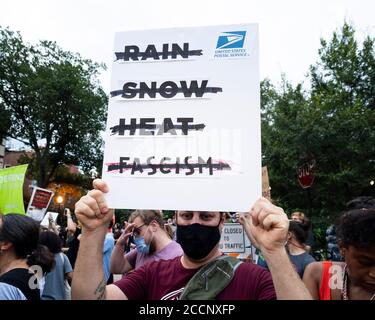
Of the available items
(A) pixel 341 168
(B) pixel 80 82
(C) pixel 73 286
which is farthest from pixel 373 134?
(B) pixel 80 82

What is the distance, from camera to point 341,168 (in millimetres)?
15172

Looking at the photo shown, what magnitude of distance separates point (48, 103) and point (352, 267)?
31856mm

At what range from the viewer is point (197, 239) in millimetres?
2268

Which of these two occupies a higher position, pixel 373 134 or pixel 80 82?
pixel 80 82

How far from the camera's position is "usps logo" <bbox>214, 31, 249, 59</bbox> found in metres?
2.12

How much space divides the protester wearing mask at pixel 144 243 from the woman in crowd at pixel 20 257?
133cm

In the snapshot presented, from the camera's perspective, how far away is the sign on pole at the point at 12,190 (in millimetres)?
5461

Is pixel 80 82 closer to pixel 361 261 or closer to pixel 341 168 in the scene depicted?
pixel 341 168

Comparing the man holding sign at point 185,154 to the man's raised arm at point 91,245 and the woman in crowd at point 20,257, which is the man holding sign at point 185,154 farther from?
the woman in crowd at point 20,257

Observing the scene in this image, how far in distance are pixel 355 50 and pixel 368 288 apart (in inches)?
666

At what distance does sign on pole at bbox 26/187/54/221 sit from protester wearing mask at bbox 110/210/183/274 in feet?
8.92

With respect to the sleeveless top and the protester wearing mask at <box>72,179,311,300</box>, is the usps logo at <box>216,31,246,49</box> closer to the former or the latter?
the protester wearing mask at <box>72,179,311,300</box>

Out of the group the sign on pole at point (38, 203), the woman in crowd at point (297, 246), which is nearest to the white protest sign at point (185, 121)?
the woman in crowd at point (297, 246)

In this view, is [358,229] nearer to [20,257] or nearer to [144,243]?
[20,257]
